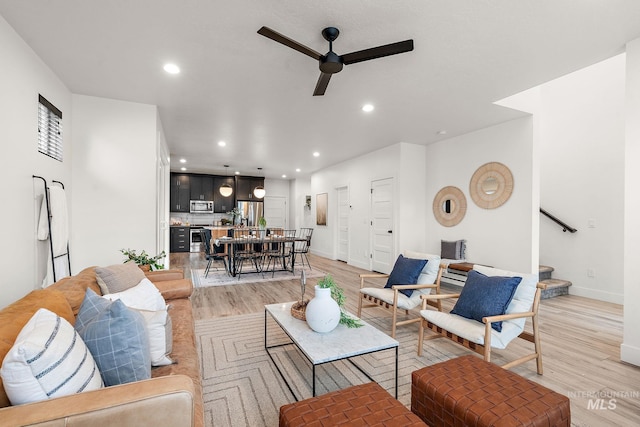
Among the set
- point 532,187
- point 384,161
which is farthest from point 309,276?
→ point 532,187

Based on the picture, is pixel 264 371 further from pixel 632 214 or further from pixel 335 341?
pixel 632 214

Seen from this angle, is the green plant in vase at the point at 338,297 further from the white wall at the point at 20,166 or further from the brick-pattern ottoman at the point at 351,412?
the white wall at the point at 20,166

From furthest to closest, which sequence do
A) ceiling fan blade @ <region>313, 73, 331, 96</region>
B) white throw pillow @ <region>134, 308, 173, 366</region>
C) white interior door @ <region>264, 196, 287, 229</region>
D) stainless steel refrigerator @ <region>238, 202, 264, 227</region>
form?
white interior door @ <region>264, 196, 287, 229</region> < stainless steel refrigerator @ <region>238, 202, 264, 227</region> < ceiling fan blade @ <region>313, 73, 331, 96</region> < white throw pillow @ <region>134, 308, 173, 366</region>

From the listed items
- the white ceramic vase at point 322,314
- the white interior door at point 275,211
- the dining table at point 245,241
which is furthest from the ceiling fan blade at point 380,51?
the white interior door at point 275,211

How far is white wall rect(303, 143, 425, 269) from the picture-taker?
581 cm

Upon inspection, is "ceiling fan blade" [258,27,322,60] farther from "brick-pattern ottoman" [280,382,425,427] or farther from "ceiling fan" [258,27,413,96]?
"brick-pattern ottoman" [280,382,425,427]

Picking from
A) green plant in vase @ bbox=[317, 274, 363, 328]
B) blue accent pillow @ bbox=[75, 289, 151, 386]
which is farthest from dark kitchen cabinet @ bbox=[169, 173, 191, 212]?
blue accent pillow @ bbox=[75, 289, 151, 386]

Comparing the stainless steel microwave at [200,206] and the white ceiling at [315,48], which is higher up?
the white ceiling at [315,48]

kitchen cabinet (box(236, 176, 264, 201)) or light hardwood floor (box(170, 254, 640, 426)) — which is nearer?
light hardwood floor (box(170, 254, 640, 426))

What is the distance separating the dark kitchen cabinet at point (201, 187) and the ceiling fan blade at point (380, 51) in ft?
28.5

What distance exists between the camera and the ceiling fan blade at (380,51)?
7.34 feet

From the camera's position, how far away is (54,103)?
10.1 feet

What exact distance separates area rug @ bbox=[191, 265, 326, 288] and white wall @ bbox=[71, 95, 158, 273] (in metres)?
1.53

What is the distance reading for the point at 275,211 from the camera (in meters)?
11.6
